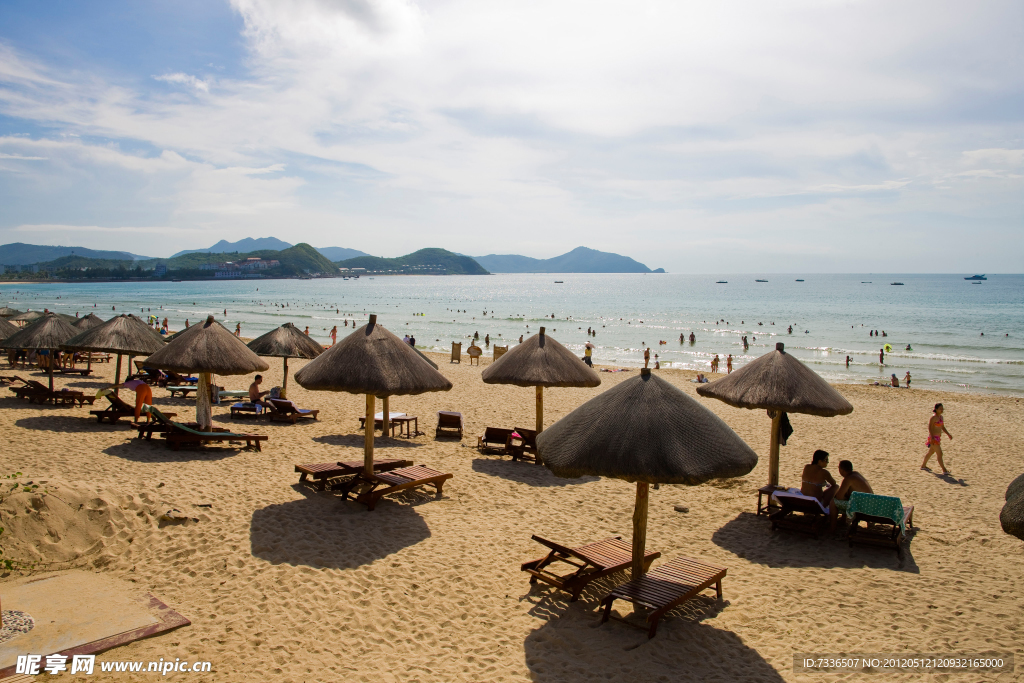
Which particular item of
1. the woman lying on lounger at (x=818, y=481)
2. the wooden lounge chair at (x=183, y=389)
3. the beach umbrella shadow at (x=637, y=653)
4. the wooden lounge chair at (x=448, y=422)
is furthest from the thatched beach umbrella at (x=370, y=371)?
the wooden lounge chair at (x=183, y=389)

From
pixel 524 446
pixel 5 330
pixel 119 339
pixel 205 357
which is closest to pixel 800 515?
pixel 524 446

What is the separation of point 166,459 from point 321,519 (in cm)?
387

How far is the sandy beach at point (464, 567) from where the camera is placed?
4641 mm

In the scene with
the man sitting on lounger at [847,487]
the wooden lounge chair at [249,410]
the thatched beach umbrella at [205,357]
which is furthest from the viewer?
the wooden lounge chair at [249,410]

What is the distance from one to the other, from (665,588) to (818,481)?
3.82 m

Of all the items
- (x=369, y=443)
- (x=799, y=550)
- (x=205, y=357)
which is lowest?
(x=799, y=550)

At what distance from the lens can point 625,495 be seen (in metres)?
8.68

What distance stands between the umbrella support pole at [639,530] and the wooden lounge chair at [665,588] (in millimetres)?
99

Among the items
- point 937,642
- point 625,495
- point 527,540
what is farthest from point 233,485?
point 937,642

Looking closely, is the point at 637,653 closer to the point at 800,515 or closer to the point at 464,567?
the point at 464,567

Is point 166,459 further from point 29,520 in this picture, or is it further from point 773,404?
point 773,404

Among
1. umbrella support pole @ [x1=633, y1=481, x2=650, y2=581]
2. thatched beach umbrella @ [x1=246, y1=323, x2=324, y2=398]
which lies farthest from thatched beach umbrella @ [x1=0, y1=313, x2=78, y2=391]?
umbrella support pole @ [x1=633, y1=481, x2=650, y2=581]

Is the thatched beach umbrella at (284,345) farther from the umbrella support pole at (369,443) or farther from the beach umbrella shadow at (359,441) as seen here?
the umbrella support pole at (369,443)

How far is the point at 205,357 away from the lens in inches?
389
